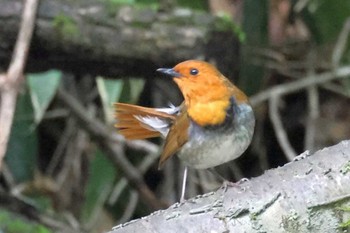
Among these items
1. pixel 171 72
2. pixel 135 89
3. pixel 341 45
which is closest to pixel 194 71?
pixel 171 72

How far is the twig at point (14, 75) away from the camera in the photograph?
6.41ft

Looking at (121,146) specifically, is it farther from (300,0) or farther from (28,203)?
(300,0)

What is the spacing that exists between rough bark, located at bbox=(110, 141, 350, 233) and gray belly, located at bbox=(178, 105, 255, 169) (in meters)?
0.37

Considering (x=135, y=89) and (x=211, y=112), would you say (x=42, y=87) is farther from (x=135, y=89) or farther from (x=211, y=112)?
(x=211, y=112)

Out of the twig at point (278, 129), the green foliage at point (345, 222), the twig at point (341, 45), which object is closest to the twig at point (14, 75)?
the green foliage at point (345, 222)

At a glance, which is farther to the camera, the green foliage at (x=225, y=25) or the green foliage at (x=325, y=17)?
the green foliage at (x=325, y=17)

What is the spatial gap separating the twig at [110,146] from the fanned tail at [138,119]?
1038 millimetres

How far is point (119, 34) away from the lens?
88.0 inches

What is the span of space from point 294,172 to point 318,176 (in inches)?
1.4

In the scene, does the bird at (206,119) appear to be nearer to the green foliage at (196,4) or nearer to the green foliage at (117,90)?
the green foliage at (117,90)

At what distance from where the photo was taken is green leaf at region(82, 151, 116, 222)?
9.41 ft

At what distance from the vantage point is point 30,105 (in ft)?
9.32

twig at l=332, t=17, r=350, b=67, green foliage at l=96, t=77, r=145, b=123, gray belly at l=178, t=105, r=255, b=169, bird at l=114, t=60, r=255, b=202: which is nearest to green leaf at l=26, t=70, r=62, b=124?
green foliage at l=96, t=77, r=145, b=123

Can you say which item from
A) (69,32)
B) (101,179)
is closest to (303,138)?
(101,179)
